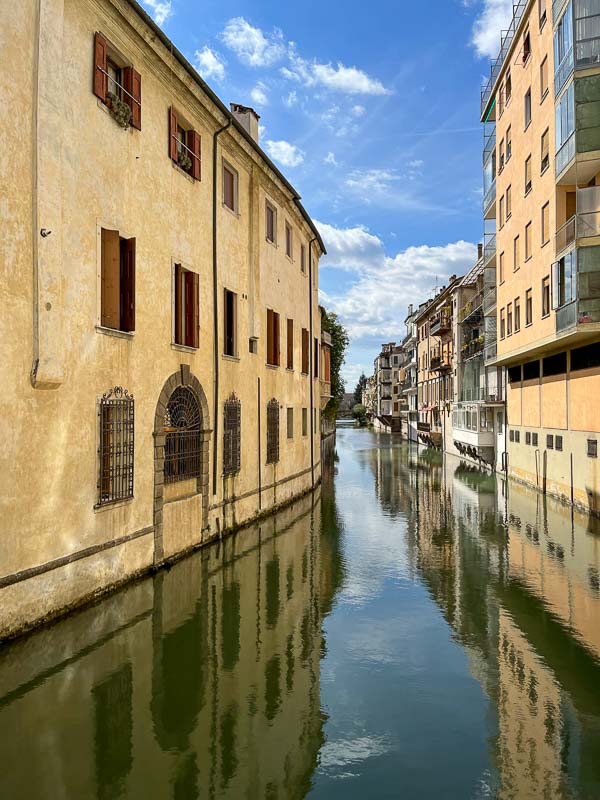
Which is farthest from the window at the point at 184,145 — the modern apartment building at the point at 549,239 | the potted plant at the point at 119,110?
the modern apartment building at the point at 549,239

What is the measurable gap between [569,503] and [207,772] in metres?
17.9

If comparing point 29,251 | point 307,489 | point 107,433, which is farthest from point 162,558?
Result: point 307,489

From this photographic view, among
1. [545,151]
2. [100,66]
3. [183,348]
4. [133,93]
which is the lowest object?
[183,348]

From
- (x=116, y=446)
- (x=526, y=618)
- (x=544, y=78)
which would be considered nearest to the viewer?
(x=526, y=618)

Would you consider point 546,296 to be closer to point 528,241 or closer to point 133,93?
point 528,241

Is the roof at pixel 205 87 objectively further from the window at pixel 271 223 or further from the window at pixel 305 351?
the window at pixel 305 351

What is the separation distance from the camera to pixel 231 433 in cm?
→ 1631

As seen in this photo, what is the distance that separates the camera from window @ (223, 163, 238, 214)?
16516 mm

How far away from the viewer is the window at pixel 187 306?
44.8ft

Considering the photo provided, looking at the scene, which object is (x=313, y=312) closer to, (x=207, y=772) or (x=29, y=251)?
(x=29, y=251)

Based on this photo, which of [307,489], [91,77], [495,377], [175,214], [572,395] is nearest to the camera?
[91,77]

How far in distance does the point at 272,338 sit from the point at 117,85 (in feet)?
33.1

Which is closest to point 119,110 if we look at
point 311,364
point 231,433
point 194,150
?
A: point 194,150

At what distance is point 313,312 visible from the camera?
91.7ft
